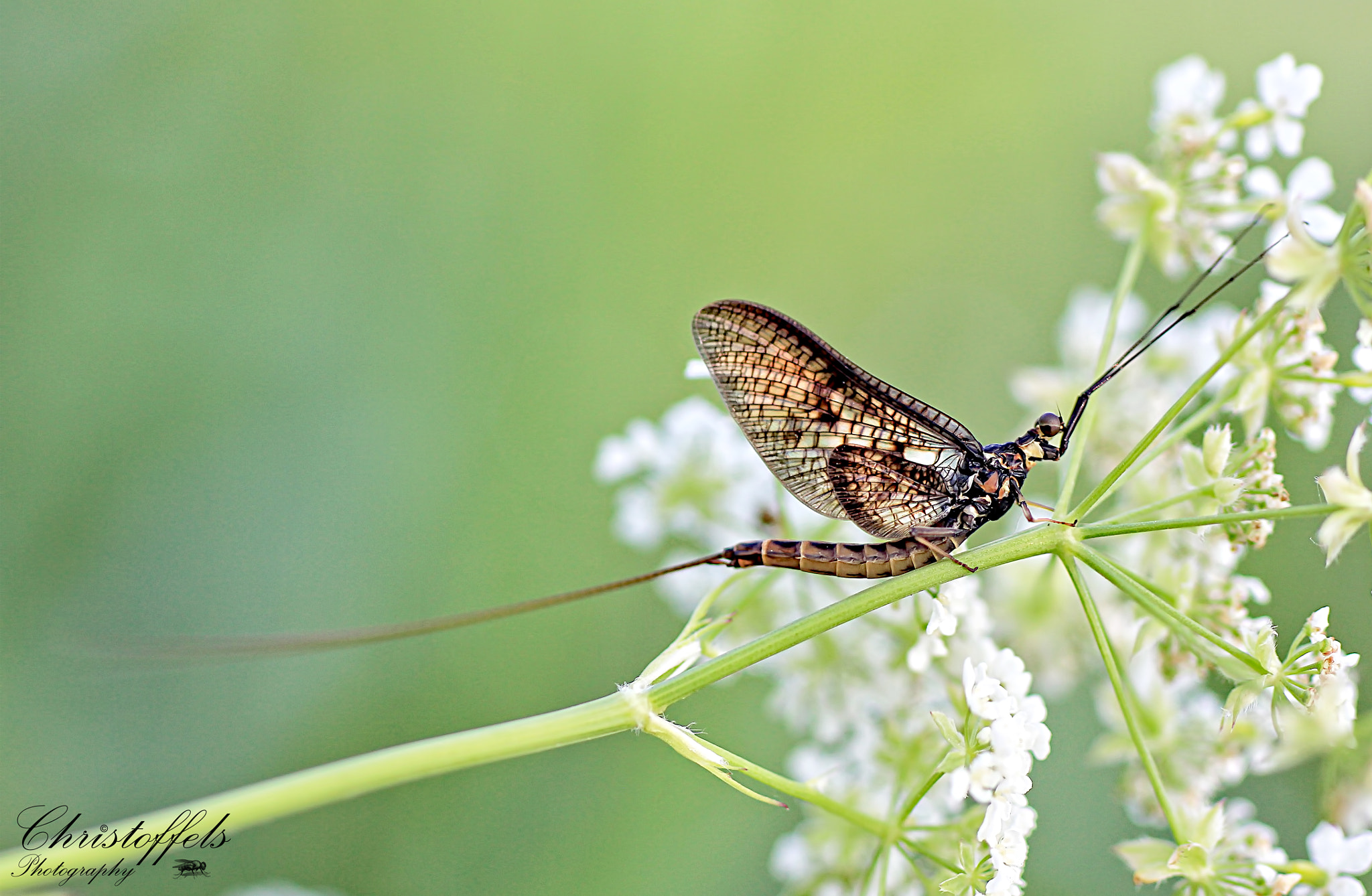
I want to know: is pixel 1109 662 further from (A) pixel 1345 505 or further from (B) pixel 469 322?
(B) pixel 469 322

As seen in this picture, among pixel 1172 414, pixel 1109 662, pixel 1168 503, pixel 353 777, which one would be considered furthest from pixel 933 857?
pixel 353 777

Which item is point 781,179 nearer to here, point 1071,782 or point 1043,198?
point 1043,198

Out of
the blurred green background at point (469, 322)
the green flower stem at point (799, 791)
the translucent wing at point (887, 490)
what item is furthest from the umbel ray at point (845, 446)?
the blurred green background at point (469, 322)

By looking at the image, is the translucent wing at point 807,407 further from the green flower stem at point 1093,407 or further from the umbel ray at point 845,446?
the green flower stem at point 1093,407

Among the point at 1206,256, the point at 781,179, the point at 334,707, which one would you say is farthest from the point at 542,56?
the point at 1206,256

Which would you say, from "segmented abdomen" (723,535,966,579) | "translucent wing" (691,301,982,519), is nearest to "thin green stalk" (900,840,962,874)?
"segmented abdomen" (723,535,966,579)

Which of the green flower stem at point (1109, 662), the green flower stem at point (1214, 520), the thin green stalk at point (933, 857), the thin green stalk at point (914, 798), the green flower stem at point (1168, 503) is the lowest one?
the thin green stalk at point (933, 857)

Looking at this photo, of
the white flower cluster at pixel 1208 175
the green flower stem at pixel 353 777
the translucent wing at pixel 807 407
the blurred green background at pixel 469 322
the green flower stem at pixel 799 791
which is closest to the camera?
the green flower stem at pixel 353 777
